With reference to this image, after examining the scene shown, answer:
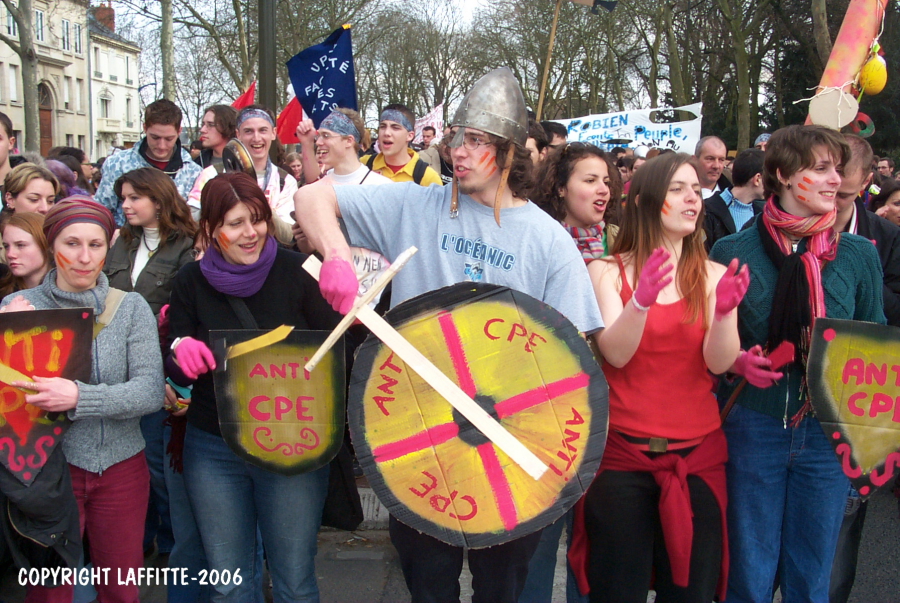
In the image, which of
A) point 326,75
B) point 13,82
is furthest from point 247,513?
point 13,82

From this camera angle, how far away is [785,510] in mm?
2521

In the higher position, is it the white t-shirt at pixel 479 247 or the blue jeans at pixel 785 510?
the white t-shirt at pixel 479 247

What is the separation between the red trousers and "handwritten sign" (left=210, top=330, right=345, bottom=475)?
1.77ft

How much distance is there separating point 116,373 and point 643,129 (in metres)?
9.64

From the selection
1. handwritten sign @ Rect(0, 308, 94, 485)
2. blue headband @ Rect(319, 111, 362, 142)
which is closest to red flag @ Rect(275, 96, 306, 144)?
blue headband @ Rect(319, 111, 362, 142)

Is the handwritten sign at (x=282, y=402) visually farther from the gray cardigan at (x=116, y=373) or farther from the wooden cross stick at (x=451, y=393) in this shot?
the wooden cross stick at (x=451, y=393)

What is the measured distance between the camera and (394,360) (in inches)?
79.9

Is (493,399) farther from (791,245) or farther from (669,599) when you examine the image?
(791,245)

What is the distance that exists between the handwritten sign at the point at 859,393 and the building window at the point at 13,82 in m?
50.5

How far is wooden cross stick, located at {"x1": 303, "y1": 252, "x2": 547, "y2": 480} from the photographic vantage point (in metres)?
1.85

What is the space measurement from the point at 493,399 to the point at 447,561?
0.55m

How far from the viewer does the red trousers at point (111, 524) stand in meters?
2.63

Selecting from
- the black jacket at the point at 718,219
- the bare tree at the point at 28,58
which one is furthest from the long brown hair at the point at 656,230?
the bare tree at the point at 28,58

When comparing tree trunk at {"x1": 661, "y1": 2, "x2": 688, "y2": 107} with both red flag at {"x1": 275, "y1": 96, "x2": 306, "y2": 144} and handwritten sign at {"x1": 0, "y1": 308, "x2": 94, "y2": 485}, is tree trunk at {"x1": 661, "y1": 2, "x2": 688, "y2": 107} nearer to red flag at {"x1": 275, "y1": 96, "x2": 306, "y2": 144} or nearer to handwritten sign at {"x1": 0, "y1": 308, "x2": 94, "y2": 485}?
red flag at {"x1": 275, "y1": 96, "x2": 306, "y2": 144}
